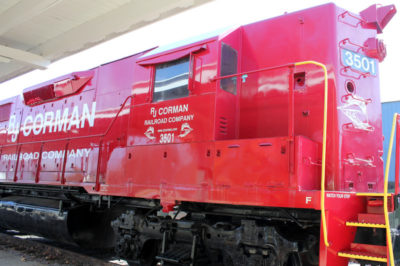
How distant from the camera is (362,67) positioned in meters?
4.58

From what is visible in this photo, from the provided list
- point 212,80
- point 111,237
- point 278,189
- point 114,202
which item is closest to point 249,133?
point 212,80

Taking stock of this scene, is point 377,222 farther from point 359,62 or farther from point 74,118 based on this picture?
point 74,118

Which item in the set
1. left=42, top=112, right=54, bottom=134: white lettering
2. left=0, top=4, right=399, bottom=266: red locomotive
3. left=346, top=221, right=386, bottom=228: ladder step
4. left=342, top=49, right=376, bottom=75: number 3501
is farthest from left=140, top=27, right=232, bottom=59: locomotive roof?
left=42, top=112, right=54, bottom=134: white lettering

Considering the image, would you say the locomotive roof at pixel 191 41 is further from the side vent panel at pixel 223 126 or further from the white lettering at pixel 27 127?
the white lettering at pixel 27 127

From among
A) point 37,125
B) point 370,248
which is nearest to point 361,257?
point 370,248

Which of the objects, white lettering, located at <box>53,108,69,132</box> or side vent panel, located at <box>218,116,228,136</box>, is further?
white lettering, located at <box>53,108,69,132</box>

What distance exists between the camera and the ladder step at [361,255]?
3.14 metres

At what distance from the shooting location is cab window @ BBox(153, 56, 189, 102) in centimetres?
460

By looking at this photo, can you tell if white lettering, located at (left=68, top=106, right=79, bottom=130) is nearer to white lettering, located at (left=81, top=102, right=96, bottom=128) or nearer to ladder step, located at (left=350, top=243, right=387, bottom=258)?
white lettering, located at (left=81, top=102, right=96, bottom=128)

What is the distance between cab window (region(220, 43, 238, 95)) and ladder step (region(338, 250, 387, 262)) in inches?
94.8

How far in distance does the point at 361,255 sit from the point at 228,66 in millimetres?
2781

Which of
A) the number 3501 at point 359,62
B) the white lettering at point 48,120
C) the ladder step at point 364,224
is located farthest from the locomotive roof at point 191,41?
the white lettering at point 48,120

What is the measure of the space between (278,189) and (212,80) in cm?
166

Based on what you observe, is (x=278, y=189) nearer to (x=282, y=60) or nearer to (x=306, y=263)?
(x=306, y=263)
